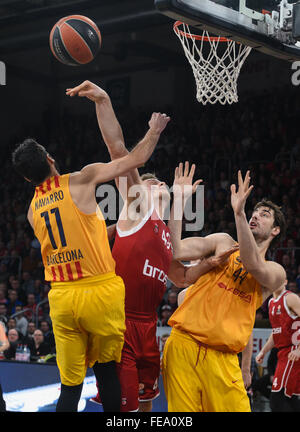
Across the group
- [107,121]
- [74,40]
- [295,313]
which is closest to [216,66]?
[74,40]

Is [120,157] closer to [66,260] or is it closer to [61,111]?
[66,260]

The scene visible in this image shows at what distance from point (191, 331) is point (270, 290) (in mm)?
639

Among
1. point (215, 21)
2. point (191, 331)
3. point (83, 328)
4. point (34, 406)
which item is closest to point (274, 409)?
point (34, 406)

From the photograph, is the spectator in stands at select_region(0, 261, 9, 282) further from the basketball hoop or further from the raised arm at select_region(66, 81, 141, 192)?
the raised arm at select_region(66, 81, 141, 192)

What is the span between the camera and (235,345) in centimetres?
425

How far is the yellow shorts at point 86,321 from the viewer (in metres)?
3.80

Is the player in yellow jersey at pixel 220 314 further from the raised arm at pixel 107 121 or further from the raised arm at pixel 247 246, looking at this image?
the raised arm at pixel 107 121

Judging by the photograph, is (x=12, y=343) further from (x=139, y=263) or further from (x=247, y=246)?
(x=247, y=246)

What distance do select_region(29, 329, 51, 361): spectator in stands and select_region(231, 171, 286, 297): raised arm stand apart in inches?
240

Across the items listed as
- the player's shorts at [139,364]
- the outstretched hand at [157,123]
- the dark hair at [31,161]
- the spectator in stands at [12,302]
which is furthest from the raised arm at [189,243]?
the spectator in stands at [12,302]

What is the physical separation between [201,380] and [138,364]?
1.42ft

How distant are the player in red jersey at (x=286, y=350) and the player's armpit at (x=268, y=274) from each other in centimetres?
269

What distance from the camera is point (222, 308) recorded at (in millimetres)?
4297

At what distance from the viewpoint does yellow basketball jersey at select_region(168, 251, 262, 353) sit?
167 inches
